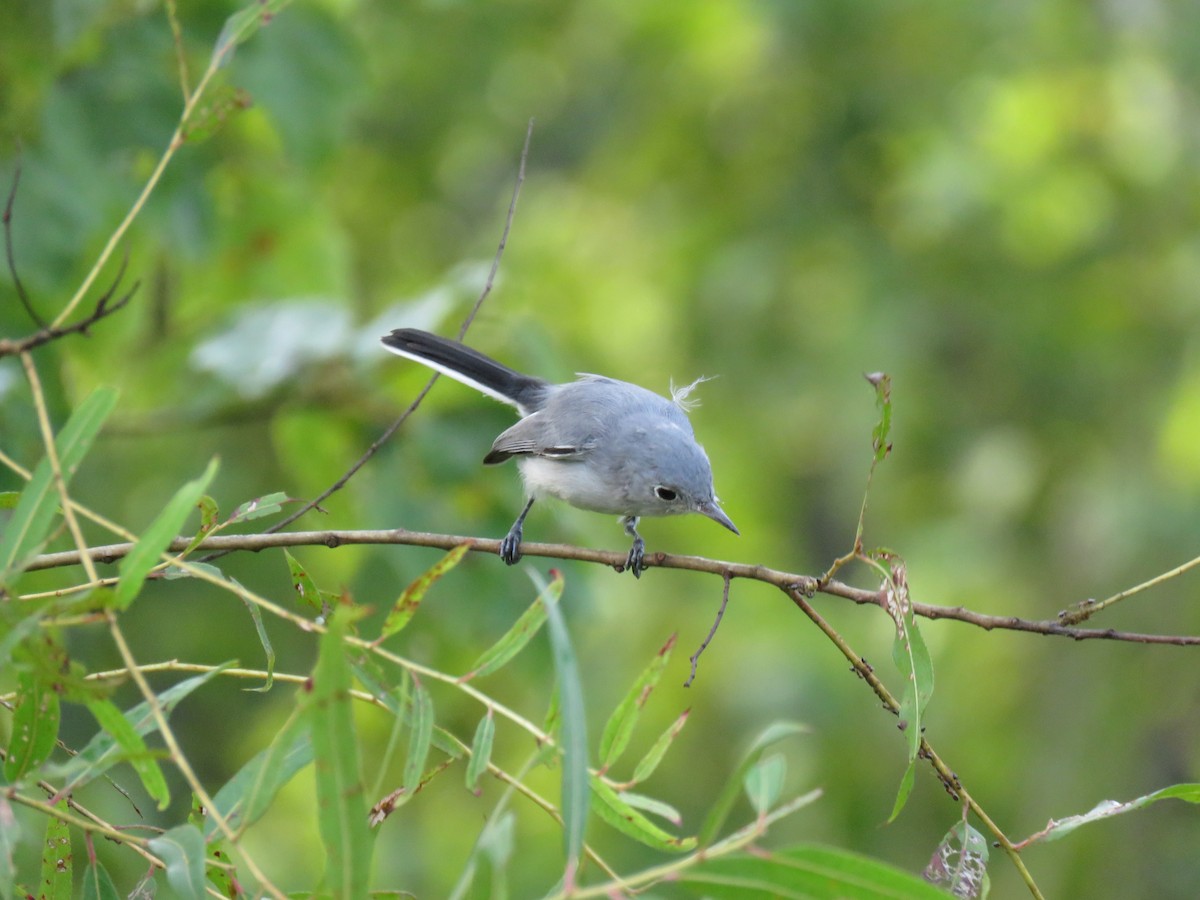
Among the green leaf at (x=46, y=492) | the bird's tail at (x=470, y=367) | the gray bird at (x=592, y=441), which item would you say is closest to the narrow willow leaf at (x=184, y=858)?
the green leaf at (x=46, y=492)

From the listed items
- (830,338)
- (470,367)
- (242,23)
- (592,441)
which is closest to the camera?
(242,23)

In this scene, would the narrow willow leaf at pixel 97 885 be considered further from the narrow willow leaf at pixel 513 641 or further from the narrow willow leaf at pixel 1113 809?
the narrow willow leaf at pixel 1113 809

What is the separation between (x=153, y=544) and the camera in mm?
1681

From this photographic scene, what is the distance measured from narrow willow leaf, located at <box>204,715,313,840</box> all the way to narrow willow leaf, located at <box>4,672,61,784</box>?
0.85 feet

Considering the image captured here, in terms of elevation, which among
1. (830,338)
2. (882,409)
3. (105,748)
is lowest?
(830,338)

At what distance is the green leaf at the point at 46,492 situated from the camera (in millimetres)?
1724

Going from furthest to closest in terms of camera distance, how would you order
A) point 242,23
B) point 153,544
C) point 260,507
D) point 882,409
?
point 260,507
point 242,23
point 882,409
point 153,544

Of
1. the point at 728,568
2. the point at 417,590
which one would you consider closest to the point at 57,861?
the point at 417,590

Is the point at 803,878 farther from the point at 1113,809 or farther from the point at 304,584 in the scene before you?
the point at 304,584

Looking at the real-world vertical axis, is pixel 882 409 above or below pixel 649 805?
above

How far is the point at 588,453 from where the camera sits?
3.80 metres

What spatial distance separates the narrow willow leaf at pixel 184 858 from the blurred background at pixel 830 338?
334 centimetres

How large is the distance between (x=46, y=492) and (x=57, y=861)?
0.67 m

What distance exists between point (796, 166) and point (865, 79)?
0.70 metres
